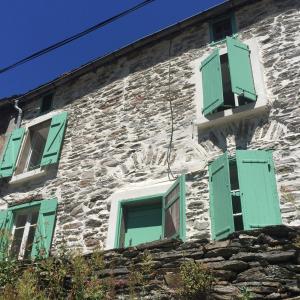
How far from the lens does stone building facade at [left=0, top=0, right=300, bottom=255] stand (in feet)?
24.4

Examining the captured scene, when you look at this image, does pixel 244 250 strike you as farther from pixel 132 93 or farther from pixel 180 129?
pixel 132 93

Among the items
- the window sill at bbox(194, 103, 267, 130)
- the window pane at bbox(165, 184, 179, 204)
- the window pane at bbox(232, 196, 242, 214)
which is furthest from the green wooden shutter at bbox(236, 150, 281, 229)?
the window pane at bbox(165, 184, 179, 204)

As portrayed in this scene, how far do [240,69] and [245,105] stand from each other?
2.63ft

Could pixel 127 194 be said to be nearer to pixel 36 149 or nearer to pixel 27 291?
pixel 27 291

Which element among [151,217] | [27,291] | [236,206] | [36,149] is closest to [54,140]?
[36,149]

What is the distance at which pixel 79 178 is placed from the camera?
30.1ft

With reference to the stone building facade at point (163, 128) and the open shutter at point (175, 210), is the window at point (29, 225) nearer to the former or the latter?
the stone building facade at point (163, 128)

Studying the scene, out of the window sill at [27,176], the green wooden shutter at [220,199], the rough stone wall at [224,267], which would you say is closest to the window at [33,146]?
the window sill at [27,176]

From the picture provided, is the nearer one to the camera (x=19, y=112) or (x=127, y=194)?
(x=127, y=194)

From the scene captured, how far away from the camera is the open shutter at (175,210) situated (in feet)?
23.3

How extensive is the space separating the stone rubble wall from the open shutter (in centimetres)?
123

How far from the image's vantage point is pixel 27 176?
9.88 meters

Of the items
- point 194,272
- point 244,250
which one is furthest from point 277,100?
point 194,272

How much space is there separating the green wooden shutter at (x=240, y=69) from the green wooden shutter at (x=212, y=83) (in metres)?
0.31
